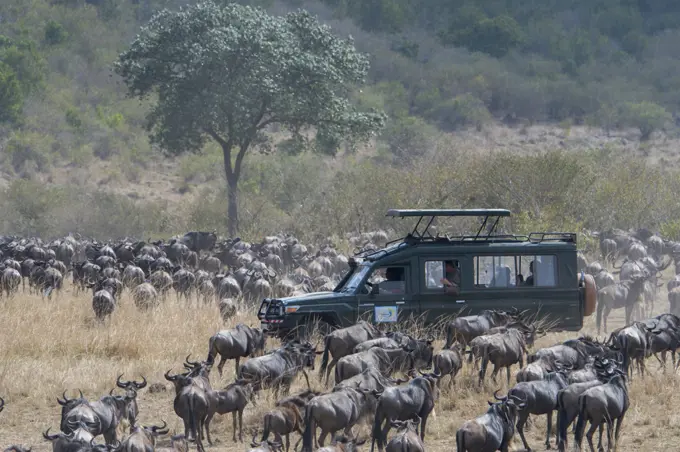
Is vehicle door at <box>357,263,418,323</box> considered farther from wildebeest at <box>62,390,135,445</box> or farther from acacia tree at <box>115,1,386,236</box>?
acacia tree at <box>115,1,386,236</box>

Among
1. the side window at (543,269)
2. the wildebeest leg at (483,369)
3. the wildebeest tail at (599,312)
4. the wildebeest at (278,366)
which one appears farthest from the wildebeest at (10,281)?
the wildebeest leg at (483,369)

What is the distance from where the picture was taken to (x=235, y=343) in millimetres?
13898

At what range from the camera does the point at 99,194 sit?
47500 mm

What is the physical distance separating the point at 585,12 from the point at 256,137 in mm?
54723

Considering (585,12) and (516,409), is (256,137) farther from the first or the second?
(585,12)

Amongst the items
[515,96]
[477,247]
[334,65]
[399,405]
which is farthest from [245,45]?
[515,96]

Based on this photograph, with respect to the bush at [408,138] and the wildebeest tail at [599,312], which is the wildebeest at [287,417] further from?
the bush at [408,138]

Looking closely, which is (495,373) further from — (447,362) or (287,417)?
(287,417)

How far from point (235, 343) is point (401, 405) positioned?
365 cm

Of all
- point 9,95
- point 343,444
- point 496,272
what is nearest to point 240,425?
point 343,444

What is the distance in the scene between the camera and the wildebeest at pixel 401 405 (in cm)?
1073

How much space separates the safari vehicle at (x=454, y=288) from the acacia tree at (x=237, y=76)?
23.0m

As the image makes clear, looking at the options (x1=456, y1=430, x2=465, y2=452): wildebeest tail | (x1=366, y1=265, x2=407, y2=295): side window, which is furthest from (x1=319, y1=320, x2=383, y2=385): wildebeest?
(x1=456, y1=430, x2=465, y2=452): wildebeest tail

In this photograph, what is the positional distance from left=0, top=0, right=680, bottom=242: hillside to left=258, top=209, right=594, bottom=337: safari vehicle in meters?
12.9
